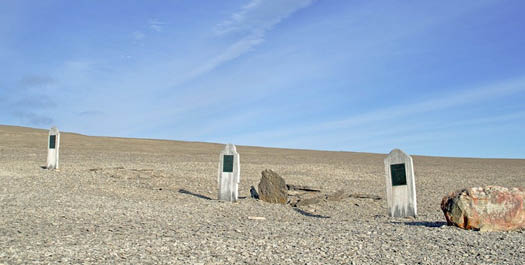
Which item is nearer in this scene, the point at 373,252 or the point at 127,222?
the point at 373,252

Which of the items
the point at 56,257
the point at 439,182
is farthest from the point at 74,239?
the point at 439,182

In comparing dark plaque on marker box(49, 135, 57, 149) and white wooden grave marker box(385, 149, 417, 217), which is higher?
dark plaque on marker box(49, 135, 57, 149)

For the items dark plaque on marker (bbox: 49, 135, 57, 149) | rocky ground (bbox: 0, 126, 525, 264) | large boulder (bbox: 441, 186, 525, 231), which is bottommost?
rocky ground (bbox: 0, 126, 525, 264)

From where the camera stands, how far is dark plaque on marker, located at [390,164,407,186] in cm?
1245

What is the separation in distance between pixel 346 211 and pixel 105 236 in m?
8.14

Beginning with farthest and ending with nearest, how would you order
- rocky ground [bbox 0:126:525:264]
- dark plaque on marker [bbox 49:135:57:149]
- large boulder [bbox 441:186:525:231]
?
dark plaque on marker [bbox 49:135:57:149], large boulder [bbox 441:186:525:231], rocky ground [bbox 0:126:525:264]

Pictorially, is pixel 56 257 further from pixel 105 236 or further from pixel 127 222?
pixel 127 222

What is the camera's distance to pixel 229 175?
1542 cm

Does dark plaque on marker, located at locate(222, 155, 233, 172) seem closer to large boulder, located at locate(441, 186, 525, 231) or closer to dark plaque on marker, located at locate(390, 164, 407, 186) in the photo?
dark plaque on marker, located at locate(390, 164, 407, 186)

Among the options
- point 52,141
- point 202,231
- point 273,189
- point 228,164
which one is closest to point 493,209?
point 202,231

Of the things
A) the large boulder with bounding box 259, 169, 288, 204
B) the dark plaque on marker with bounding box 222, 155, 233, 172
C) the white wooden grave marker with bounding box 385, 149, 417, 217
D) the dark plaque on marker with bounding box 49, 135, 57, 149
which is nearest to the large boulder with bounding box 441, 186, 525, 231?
the white wooden grave marker with bounding box 385, 149, 417, 217

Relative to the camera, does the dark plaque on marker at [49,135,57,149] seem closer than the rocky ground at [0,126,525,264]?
No

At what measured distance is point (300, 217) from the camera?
41.3 ft

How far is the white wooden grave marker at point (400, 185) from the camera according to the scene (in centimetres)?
1236
